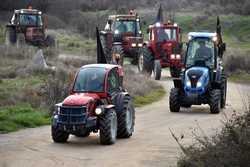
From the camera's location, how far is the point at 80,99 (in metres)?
17.8

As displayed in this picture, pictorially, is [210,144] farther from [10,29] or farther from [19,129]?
[10,29]

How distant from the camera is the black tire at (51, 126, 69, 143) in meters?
17.9

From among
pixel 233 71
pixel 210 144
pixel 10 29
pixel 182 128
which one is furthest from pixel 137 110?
pixel 10 29

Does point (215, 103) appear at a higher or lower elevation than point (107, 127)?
lower

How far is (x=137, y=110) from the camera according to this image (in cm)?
2659

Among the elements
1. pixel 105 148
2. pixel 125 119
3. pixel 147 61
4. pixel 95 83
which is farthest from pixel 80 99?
pixel 147 61

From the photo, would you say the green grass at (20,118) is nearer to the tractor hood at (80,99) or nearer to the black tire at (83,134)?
the black tire at (83,134)

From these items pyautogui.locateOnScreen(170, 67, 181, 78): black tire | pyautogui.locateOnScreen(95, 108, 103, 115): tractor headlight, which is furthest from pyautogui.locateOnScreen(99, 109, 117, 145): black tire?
pyautogui.locateOnScreen(170, 67, 181, 78): black tire

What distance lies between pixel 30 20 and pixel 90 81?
120ft

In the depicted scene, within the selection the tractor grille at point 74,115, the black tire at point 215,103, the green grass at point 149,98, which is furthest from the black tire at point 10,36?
the tractor grille at point 74,115

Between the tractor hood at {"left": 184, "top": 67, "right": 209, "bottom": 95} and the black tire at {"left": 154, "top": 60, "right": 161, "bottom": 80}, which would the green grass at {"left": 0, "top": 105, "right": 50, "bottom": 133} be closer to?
the tractor hood at {"left": 184, "top": 67, "right": 209, "bottom": 95}

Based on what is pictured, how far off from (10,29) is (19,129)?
33947 mm

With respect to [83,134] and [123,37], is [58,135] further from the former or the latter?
[123,37]

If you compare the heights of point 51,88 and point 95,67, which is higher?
point 95,67
